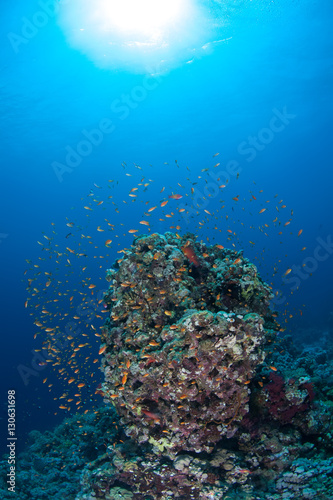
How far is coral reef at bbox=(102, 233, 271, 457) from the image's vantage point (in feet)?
20.1

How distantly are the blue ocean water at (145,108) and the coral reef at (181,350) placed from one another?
3720mm

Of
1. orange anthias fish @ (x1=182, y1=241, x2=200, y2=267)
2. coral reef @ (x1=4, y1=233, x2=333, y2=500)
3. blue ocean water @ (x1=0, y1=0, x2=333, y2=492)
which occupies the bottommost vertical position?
coral reef @ (x1=4, y1=233, x2=333, y2=500)

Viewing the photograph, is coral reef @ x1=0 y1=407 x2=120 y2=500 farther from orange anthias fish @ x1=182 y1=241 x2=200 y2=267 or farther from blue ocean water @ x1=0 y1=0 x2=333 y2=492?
orange anthias fish @ x1=182 y1=241 x2=200 y2=267

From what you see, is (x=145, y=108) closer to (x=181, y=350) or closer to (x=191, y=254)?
(x=191, y=254)

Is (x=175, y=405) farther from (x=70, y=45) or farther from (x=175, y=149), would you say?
(x=175, y=149)

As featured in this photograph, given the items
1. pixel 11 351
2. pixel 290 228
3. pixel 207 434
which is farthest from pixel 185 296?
pixel 290 228

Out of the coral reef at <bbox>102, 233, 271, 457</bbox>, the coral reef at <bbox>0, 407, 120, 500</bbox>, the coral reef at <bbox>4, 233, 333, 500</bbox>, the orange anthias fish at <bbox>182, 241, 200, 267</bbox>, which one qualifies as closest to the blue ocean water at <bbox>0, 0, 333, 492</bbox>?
the coral reef at <bbox>0, 407, 120, 500</bbox>

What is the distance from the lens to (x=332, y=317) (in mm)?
29531

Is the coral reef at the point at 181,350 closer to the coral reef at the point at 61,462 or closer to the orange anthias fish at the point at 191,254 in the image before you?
the orange anthias fish at the point at 191,254

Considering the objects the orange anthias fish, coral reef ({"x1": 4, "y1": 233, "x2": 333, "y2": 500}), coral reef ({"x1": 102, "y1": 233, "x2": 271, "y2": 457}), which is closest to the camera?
coral reef ({"x1": 4, "y1": 233, "x2": 333, "y2": 500})

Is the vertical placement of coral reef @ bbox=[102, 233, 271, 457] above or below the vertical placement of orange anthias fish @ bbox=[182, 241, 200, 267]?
below

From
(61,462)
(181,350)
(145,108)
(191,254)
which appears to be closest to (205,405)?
(181,350)

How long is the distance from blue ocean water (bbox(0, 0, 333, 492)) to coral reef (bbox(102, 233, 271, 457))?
372 centimetres

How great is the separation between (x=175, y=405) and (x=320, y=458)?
327 centimetres
